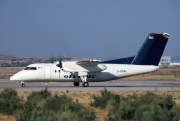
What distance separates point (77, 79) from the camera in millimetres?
48625

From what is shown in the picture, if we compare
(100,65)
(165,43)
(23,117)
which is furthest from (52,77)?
(23,117)

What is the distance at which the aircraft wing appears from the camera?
4769 centimetres

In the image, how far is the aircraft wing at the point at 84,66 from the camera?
4769 centimetres

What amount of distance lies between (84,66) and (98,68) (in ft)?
4.87

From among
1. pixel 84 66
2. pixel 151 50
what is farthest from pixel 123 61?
pixel 84 66

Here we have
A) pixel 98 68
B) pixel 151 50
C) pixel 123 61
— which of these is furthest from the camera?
pixel 151 50

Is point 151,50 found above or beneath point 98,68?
above

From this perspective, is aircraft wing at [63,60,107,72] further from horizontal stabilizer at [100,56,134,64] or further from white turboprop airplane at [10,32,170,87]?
horizontal stabilizer at [100,56,134,64]

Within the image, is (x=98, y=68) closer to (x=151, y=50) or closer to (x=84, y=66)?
(x=84, y=66)

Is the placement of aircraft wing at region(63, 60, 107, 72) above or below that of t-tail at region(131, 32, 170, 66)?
below

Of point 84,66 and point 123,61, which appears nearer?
point 84,66

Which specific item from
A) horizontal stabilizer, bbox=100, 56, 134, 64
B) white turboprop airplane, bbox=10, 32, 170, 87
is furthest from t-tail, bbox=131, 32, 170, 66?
horizontal stabilizer, bbox=100, 56, 134, 64

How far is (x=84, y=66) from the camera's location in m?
48.3

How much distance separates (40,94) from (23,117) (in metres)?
10.2
